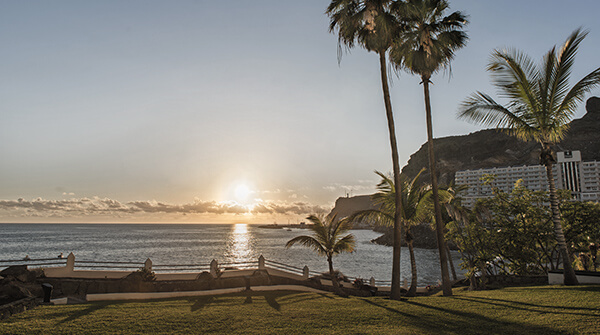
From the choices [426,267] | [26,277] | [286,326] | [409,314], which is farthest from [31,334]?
[426,267]

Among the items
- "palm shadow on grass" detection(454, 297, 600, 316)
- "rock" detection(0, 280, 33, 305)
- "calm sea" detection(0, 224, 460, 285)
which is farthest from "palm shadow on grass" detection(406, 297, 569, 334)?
"calm sea" detection(0, 224, 460, 285)

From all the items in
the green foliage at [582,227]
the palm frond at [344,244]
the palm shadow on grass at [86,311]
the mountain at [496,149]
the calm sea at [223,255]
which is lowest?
the calm sea at [223,255]

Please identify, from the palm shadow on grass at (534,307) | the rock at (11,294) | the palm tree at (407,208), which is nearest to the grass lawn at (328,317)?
the palm shadow on grass at (534,307)

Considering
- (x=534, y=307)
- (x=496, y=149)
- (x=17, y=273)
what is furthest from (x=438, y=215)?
(x=496, y=149)

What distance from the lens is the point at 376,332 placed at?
292 inches

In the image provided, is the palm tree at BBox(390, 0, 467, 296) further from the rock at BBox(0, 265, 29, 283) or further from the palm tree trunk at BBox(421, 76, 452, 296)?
the rock at BBox(0, 265, 29, 283)

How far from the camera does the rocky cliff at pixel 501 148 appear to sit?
13862 cm

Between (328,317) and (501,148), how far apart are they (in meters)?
189

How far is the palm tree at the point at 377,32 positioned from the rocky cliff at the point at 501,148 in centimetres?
12458

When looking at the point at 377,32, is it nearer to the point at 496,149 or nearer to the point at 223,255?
the point at 223,255

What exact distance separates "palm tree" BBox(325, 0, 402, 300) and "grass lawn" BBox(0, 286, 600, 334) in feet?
11.2

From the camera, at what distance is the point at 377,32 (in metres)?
14.7

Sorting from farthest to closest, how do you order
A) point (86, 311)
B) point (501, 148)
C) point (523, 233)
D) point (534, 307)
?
point (501, 148) < point (523, 233) < point (86, 311) < point (534, 307)

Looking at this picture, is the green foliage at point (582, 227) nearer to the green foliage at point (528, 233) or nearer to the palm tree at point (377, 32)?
the green foliage at point (528, 233)
